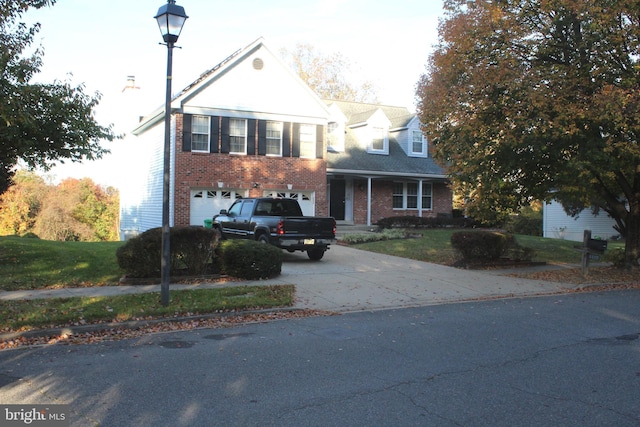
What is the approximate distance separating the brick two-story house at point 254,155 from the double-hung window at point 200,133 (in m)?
0.04

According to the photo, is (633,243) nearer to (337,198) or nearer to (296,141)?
(296,141)

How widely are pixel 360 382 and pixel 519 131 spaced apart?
9.35m

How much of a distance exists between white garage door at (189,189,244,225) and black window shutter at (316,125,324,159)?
15.4 ft

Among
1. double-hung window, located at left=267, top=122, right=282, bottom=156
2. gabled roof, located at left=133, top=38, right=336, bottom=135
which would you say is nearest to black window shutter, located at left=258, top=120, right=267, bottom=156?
double-hung window, located at left=267, top=122, right=282, bottom=156

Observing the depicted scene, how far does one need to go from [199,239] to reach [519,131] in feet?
26.1

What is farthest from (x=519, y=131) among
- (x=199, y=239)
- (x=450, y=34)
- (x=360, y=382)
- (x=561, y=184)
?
(x=360, y=382)

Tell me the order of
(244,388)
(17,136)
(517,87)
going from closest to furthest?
(244,388)
(17,136)
(517,87)

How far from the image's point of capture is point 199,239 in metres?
11.9

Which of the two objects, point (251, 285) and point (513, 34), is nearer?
point (251, 285)

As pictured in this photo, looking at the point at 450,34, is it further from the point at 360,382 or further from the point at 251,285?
the point at 360,382

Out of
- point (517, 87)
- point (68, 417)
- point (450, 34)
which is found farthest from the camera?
point (450, 34)

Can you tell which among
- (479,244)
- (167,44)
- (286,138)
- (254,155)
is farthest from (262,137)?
(167,44)

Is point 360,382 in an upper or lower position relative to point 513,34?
lower

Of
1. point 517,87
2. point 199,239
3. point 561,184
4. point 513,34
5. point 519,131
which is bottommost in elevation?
point 199,239
